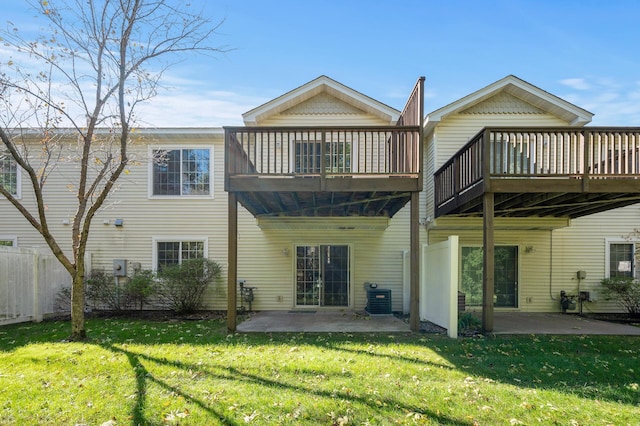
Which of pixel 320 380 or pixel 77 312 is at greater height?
pixel 77 312

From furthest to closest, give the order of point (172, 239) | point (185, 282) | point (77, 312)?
point (172, 239) → point (185, 282) → point (77, 312)

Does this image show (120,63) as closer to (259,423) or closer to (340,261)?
(259,423)

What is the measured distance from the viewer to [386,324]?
8.01 meters

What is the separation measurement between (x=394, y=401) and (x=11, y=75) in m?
8.02

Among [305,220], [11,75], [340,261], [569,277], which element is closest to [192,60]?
[11,75]

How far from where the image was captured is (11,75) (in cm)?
674

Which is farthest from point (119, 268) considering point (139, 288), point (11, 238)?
point (11, 238)

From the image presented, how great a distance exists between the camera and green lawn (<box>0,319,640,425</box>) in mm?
3480

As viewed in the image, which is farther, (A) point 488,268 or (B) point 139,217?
(B) point 139,217

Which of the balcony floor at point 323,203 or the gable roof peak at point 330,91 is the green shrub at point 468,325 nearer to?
the balcony floor at point 323,203

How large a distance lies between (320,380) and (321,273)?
20.4ft

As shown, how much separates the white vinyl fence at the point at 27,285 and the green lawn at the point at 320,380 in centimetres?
185

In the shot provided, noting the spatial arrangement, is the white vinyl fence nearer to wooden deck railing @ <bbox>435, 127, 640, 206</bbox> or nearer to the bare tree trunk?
the bare tree trunk

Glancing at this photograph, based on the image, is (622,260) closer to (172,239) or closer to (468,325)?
(468,325)
